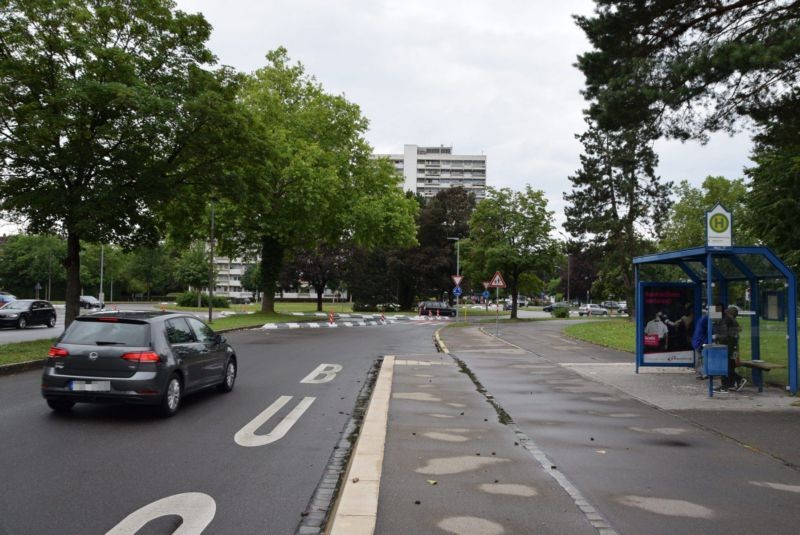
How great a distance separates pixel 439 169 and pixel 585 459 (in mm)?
152869

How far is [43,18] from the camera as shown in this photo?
16.1m

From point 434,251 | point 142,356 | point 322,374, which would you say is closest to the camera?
point 142,356

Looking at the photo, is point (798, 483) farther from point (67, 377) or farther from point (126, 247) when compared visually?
point (126, 247)

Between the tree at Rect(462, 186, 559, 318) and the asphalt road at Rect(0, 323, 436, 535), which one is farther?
the tree at Rect(462, 186, 559, 318)

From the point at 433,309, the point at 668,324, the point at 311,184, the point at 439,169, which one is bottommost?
the point at 433,309

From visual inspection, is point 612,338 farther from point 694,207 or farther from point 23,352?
point 694,207

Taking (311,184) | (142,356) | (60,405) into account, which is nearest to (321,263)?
(311,184)

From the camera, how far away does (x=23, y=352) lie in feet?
49.3

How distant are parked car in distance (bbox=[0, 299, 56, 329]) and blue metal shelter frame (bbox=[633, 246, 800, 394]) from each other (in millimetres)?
25643

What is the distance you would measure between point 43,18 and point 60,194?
4.46 meters

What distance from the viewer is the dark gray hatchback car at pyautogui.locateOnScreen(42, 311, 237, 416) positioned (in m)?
8.03

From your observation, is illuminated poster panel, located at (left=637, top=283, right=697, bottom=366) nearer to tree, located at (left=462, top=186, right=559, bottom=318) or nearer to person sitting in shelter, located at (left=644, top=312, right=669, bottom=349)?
person sitting in shelter, located at (left=644, top=312, right=669, bottom=349)

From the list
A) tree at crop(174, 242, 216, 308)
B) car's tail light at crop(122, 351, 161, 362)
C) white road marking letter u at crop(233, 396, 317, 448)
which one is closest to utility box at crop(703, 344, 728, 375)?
white road marking letter u at crop(233, 396, 317, 448)

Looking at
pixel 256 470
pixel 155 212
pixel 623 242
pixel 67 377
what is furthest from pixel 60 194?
pixel 623 242
